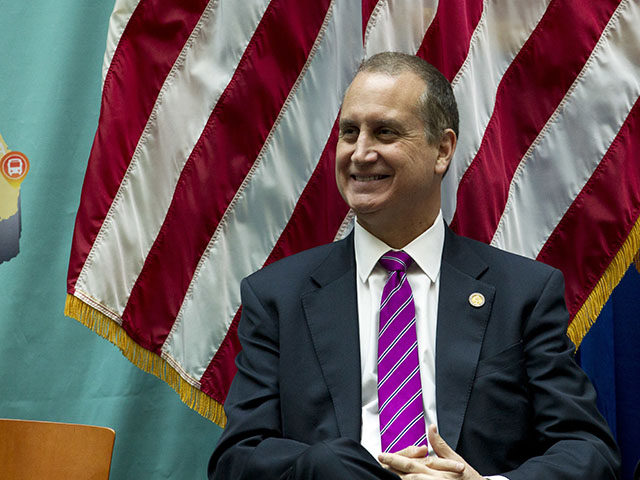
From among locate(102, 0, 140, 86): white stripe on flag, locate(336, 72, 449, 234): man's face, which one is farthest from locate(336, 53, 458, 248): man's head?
locate(102, 0, 140, 86): white stripe on flag

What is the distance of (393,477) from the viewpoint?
1.69m

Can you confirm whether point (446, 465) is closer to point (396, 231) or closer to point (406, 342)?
point (406, 342)

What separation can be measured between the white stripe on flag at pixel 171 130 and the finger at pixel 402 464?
1023 millimetres

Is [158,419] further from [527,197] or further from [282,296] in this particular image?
[527,197]

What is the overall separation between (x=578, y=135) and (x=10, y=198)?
5.82 ft

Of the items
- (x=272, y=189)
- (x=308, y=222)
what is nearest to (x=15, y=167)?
(x=272, y=189)

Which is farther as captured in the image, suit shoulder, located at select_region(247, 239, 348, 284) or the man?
suit shoulder, located at select_region(247, 239, 348, 284)

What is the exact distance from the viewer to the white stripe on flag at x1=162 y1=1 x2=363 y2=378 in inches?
100

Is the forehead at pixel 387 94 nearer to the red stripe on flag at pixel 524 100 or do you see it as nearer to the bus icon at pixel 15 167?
the red stripe on flag at pixel 524 100

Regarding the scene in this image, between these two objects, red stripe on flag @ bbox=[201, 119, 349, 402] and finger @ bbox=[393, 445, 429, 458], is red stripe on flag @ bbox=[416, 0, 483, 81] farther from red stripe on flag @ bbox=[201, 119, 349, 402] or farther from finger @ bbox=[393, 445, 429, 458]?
finger @ bbox=[393, 445, 429, 458]

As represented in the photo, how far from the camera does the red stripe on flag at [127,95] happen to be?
97.8 inches

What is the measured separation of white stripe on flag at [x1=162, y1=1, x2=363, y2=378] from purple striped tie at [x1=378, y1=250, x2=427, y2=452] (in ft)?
1.97

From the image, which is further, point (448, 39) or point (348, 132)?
point (448, 39)

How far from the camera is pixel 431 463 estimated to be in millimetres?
1779
